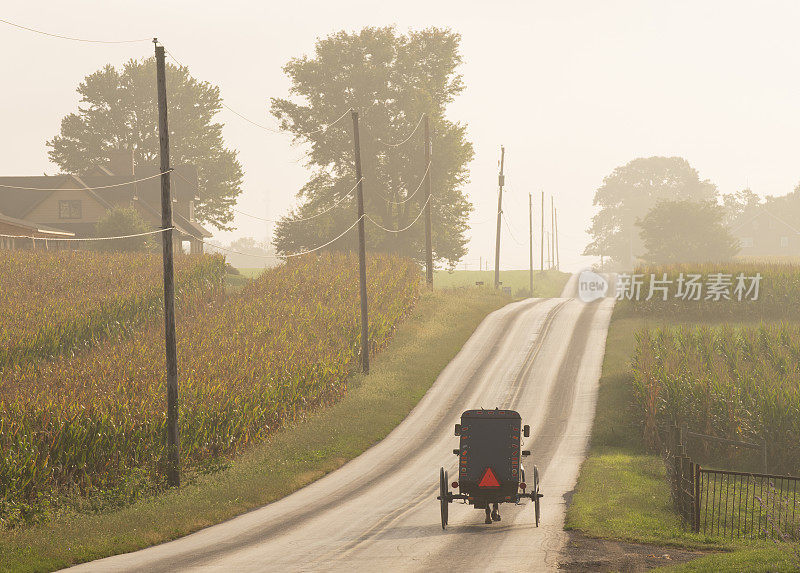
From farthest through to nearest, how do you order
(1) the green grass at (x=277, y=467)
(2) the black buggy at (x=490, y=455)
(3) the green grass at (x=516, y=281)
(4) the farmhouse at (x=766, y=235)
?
(4) the farmhouse at (x=766, y=235), (3) the green grass at (x=516, y=281), (1) the green grass at (x=277, y=467), (2) the black buggy at (x=490, y=455)

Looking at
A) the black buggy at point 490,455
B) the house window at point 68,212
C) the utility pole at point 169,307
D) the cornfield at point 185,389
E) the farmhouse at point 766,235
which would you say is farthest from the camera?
the farmhouse at point 766,235

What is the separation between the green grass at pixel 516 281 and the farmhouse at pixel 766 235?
1138 inches

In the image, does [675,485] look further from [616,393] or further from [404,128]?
[404,128]

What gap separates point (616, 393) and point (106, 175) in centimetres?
6244

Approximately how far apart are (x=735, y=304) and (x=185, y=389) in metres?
36.9

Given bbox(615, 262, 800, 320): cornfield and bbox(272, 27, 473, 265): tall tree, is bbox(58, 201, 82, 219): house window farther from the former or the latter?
bbox(615, 262, 800, 320): cornfield

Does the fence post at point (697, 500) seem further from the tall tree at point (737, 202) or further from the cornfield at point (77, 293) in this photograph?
the tall tree at point (737, 202)

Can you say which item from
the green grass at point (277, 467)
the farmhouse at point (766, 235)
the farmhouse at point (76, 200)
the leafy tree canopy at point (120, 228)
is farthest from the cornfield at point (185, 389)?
the farmhouse at point (766, 235)

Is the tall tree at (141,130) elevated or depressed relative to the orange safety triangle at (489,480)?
elevated

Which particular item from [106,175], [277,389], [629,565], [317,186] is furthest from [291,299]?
[106,175]

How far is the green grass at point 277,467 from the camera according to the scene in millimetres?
19125

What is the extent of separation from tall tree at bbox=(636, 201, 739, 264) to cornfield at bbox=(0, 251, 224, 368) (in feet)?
176

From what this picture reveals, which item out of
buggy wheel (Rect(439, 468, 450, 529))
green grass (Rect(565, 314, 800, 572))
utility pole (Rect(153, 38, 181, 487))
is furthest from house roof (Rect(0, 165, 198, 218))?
buggy wheel (Rect(439, 468, 450, 529))

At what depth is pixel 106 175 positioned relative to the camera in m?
84.8
